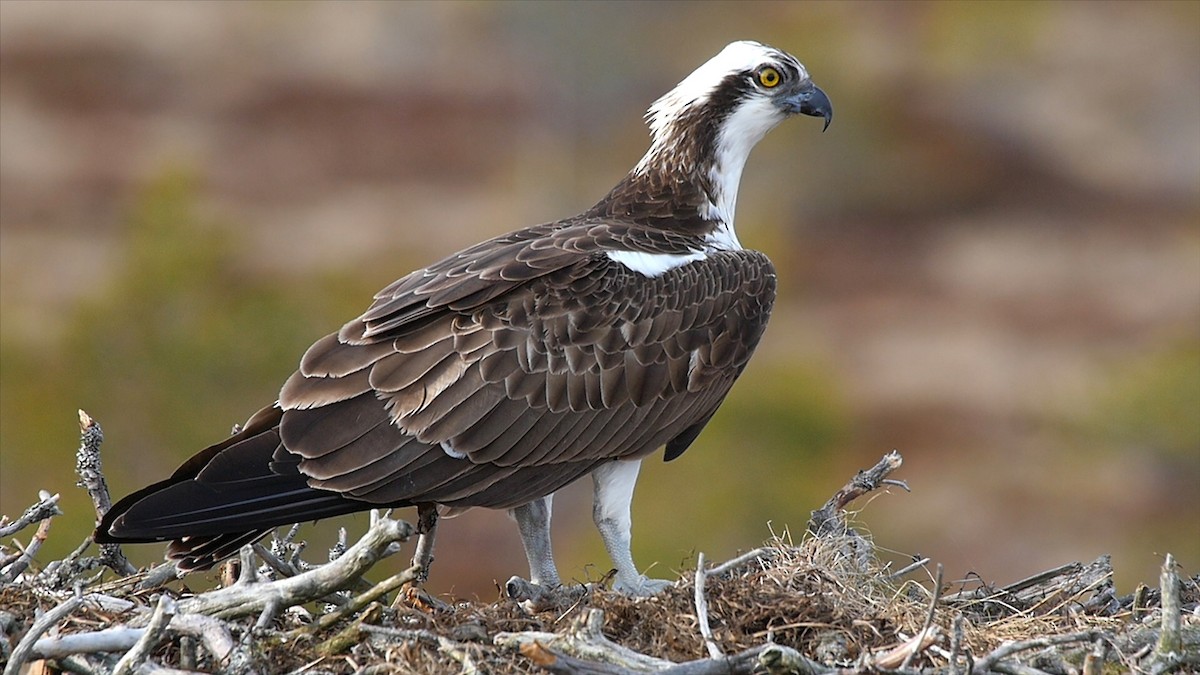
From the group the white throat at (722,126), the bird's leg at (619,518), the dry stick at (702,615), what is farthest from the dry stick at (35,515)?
the white throat at (722,126)

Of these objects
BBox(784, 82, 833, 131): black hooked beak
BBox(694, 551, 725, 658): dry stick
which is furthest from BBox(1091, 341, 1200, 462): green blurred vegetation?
BBox(694, 551, 725, 658): dry stick

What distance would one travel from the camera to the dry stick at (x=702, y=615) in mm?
5195

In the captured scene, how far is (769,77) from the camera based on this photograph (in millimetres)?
7961

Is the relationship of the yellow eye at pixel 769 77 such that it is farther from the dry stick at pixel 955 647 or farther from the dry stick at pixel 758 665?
the dry stick at pixel 955 647

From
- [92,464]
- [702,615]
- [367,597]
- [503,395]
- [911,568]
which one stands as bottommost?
[911,568]

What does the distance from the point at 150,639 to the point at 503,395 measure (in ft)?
6.67

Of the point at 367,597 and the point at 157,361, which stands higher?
the point at 367,597

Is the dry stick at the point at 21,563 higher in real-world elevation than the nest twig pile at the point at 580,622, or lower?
higher

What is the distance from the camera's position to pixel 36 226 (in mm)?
33719

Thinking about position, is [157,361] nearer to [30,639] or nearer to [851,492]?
[851,492]

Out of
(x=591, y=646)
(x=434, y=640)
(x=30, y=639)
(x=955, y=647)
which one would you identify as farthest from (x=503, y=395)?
(x=955, y=647)

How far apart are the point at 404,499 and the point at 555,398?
0.77 metres

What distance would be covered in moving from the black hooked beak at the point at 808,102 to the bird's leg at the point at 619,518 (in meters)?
2.06

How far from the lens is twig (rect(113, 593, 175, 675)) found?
192 inches
